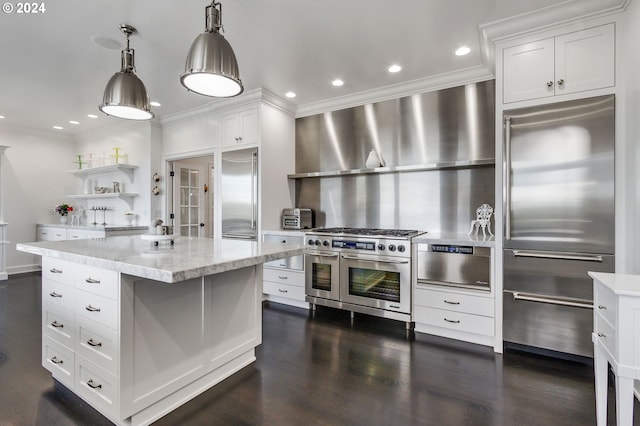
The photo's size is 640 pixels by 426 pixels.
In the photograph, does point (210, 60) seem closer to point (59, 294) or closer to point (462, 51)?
point (59, 294)

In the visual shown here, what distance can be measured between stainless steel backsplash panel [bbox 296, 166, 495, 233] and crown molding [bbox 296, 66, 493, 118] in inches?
37.3

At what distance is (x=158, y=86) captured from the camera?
3.73 m

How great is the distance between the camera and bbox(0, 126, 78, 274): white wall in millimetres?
5520

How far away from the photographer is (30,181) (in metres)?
5.77

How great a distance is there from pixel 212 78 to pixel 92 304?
151 cm

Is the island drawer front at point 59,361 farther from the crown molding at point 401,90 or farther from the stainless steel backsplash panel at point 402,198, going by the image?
the crown molding at point 401,90

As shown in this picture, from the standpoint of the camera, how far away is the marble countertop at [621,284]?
4.19ft

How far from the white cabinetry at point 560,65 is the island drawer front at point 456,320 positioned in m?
1.89

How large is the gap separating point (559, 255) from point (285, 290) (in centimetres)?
279

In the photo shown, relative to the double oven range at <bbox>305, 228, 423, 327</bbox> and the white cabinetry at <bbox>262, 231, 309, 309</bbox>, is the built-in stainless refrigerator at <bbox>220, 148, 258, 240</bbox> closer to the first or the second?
the white cabinetry at <bbox>262, 231, 309, 309</bbox>

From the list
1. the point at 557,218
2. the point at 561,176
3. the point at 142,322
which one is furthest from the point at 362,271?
the point at 142,322

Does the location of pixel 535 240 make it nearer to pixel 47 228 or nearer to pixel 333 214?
pixel 333 214

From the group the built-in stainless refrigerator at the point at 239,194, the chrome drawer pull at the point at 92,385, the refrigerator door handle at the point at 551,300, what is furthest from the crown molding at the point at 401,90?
the chrome drawer pull at the point at 92,385

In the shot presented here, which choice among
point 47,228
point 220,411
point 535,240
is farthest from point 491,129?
point 47,228
